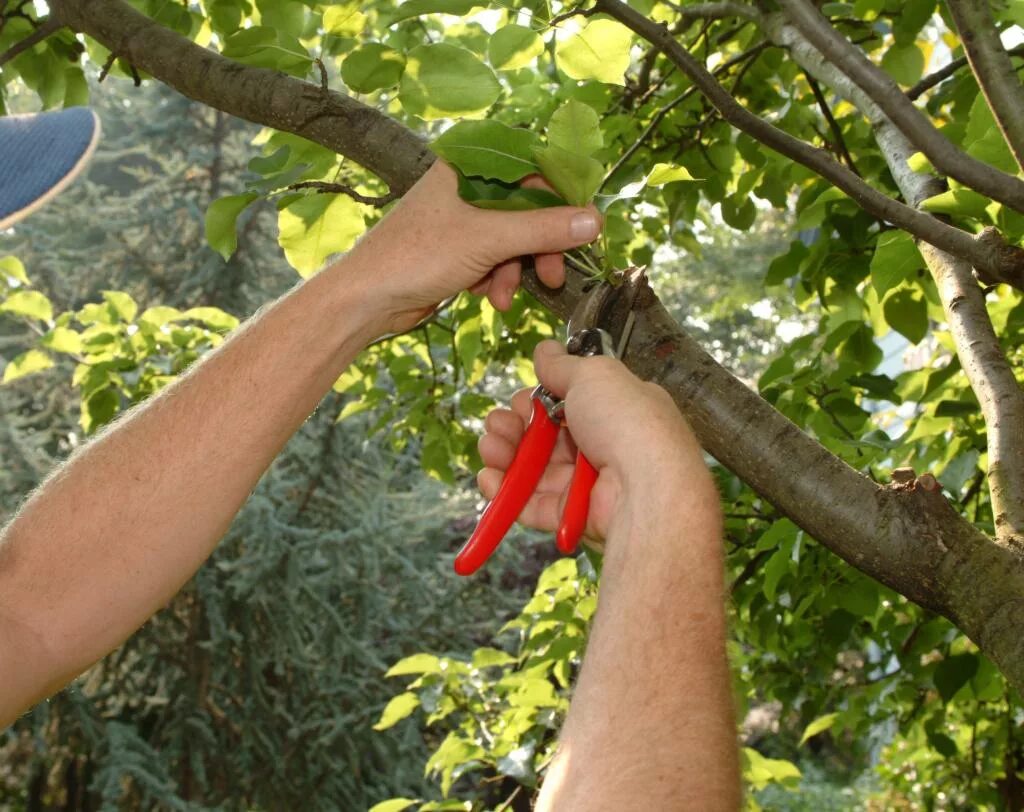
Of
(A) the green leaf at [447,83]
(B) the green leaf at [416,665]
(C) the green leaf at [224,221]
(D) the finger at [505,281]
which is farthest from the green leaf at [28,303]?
(D) the finger at [505,281]

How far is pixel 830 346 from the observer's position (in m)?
2.69

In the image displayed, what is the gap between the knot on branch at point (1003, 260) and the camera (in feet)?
4.56

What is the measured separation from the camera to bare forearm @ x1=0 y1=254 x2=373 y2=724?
144 cm

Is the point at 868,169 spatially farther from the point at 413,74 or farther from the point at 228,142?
the point at 228,142

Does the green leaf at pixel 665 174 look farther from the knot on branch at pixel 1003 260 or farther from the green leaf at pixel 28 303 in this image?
the green leaf at pixel 28 303

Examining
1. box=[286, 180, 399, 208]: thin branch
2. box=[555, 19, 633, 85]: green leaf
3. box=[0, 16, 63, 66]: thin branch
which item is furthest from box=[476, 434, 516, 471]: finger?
box=[0, 16, 63, 66]: thin branch

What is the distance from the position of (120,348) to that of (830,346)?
2193mm

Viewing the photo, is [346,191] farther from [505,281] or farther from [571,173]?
[571,173]

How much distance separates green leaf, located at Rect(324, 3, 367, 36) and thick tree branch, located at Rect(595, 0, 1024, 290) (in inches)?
17.3

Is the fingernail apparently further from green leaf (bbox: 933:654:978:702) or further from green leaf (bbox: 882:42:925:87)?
green leaf (bbox: 933:654:978:702)

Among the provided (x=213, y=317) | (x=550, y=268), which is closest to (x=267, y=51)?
(x=550, y=268)

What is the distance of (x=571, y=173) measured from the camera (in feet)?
4.28

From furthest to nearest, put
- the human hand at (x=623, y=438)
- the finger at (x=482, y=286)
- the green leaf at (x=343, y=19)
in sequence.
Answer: the green leaf at (x=343, y=19) → the finger at (x=482, y=286) → the human hand at (x=623, y=438)

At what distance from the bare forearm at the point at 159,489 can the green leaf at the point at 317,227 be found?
0.44m
